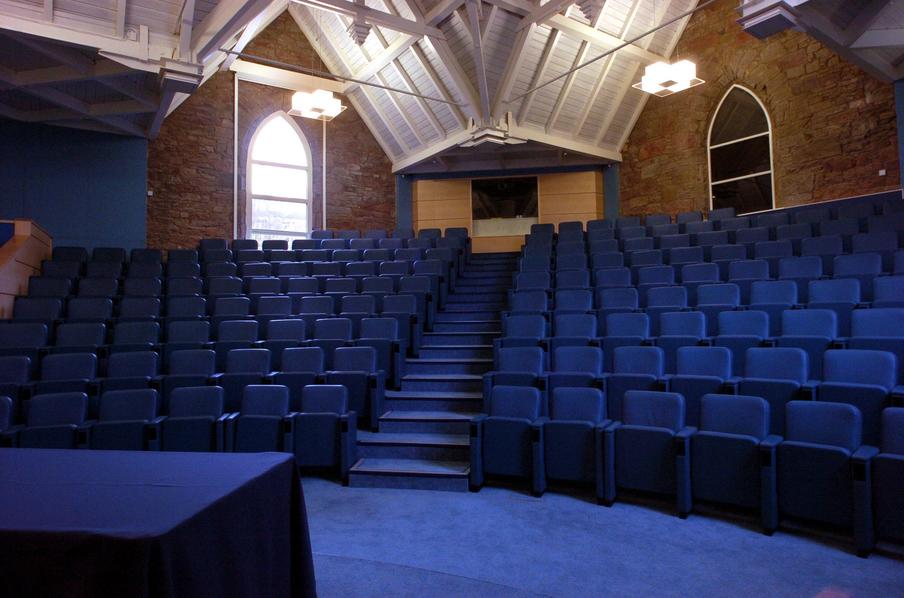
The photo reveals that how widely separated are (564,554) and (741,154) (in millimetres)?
8467

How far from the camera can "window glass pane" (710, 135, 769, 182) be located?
933cm

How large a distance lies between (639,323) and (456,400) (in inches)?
69.6

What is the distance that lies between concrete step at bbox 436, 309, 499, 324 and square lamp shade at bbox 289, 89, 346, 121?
14.9 ft

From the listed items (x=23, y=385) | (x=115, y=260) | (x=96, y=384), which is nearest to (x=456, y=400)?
(x=96, y=384)

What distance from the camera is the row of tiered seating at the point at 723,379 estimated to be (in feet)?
11.0

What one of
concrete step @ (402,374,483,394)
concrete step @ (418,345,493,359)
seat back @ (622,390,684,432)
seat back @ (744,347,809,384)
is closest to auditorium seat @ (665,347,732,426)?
seat back @ (744,347,809,384)

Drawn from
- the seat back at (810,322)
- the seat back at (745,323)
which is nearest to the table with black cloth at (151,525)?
the seat back at (745,323)

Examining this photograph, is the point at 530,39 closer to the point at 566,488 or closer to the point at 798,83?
the point at 798,83

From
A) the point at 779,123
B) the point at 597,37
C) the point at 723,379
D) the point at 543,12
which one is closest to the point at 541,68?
the point at 597,37

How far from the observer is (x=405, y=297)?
6.66 m

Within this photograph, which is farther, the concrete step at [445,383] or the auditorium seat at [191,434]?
the concrete step at [445,383]

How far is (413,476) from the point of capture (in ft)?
14.4

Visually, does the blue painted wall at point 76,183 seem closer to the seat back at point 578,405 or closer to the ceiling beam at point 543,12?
the ceiling beam at point 543,12

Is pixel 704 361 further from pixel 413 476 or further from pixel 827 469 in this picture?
pixel 413 476
